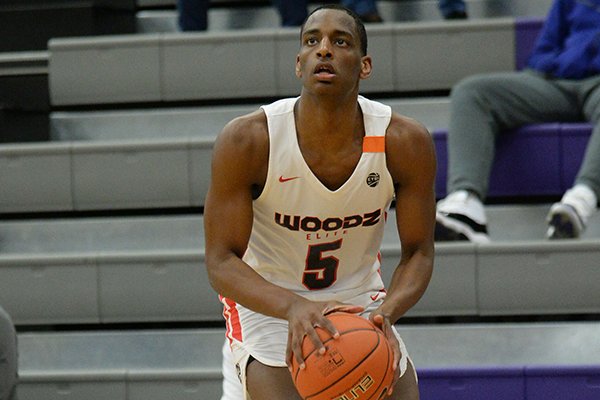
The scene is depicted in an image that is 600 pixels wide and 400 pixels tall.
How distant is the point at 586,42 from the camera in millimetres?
4430

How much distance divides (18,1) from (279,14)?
1.20 metres

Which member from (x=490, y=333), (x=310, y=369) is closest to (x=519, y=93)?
(x=490, y=333)

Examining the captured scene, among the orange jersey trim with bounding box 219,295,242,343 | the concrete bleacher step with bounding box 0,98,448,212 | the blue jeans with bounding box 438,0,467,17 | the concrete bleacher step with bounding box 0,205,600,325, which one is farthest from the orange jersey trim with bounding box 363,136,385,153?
the blue jeans with bounding box 438,0,467,17

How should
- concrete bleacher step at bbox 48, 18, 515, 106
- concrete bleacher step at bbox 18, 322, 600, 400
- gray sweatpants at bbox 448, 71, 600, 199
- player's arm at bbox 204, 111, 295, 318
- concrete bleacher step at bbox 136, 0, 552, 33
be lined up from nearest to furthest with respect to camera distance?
1. player's arm at bbox 204, 111, 295, 318
2. concrete bleacher step at bbox 18, 322, 600, 400
3. gray sweatpants at bbox 448, 71, 600, 199
4. concrete bleacher step at bbox 48, 18, 515, 106
5. concrete bleacher step at bbox 136, 0, 552, 33

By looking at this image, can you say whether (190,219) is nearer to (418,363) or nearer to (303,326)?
(418,363)

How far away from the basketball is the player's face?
1.73ft

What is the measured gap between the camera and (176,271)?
13.6 ft

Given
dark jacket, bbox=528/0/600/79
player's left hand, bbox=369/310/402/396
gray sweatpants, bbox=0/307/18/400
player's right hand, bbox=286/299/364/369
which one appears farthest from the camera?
dark jacket, bbox=528/0/600/79

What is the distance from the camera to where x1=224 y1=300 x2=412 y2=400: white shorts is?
2764 mm

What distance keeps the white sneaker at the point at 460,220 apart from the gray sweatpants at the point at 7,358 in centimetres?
145

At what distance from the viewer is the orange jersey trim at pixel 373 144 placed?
2771 mm

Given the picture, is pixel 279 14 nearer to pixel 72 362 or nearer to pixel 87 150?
pixel 87 150

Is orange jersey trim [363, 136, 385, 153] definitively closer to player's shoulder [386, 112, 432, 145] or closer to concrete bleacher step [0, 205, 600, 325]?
player's shoulder [386, 112, 432, 145]

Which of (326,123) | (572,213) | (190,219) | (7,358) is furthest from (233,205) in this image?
(190,219)
